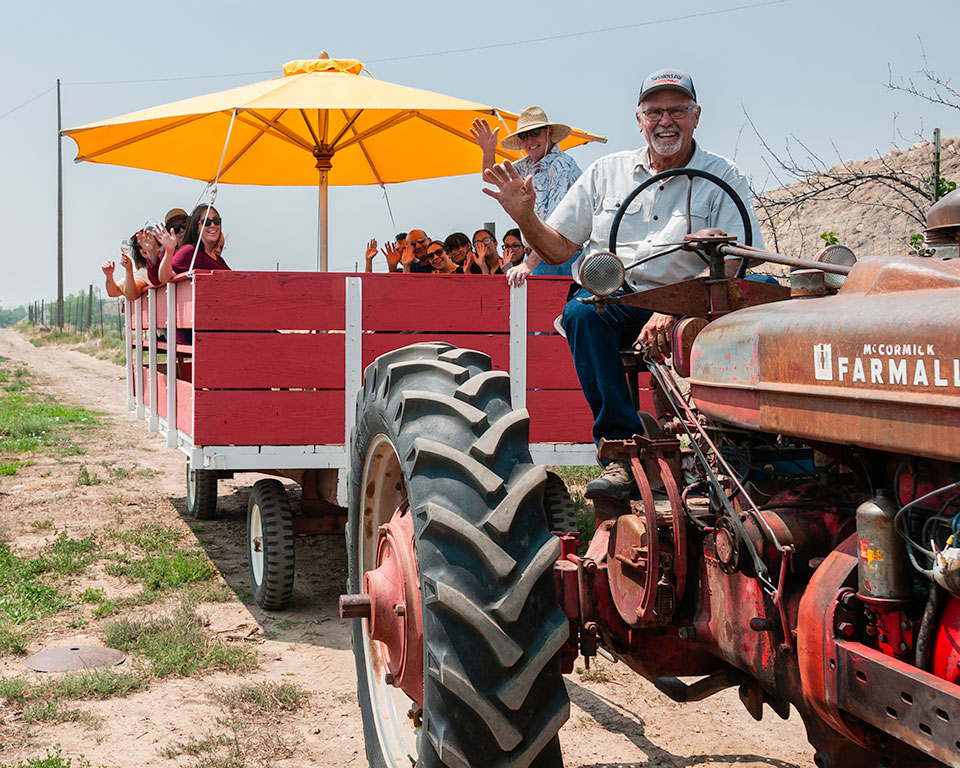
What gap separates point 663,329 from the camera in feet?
9.90

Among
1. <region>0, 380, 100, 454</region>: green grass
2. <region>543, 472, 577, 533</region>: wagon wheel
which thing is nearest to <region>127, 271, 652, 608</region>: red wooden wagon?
<region>543, 472, 577, 533</region>: wagon wheel

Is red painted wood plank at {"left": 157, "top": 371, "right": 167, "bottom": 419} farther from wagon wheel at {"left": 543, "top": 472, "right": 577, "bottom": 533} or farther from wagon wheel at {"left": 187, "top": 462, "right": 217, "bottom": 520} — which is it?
wagon wheel at {"left": 543, "top": 472, "right": 577, "bottom": 533}

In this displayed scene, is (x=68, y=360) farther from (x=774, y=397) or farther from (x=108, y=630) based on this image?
(x=774, y=397)

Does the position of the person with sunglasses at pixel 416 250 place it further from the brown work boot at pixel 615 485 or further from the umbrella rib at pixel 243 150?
the brown work boot at pixel 615 485

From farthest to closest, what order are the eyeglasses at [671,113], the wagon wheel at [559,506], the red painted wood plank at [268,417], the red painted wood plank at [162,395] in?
the red painted wood plank at [162,395], the wagon wheel at [559,506], the red painted wood plank at [268,417], the eyeglasses at [671,113]

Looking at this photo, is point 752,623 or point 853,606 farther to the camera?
point 752,623

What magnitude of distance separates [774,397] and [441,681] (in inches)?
39.9

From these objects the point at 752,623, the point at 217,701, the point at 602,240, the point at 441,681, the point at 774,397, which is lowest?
the point at 217,701

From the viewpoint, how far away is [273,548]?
548 cm

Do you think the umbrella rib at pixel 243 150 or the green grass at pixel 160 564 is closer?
the green grass at pixel 160 564

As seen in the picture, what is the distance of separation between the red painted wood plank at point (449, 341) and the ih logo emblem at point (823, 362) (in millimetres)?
3447

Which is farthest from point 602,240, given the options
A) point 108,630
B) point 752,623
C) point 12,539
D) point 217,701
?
point 12,539

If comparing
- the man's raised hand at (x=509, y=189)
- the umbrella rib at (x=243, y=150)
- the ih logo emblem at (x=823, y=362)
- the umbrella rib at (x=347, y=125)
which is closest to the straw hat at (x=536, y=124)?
the umbrella rib at (x=347, y=125)

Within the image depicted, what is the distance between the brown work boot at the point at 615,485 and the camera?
9.91 ft
